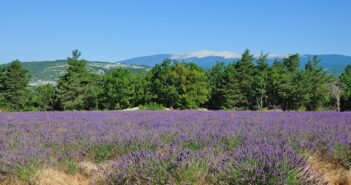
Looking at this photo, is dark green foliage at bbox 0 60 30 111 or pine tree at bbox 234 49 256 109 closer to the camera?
pine tree at bbox 234 49 256 109

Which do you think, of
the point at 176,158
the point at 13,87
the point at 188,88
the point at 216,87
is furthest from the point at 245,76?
the point at 176,158

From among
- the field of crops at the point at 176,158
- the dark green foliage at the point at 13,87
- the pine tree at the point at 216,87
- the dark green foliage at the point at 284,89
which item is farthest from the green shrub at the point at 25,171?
the dark green foliage at the point at 13,87

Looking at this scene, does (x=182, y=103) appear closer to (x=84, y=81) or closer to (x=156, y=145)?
(x=84, y=81)

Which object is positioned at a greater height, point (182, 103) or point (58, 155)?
point (58, 155)

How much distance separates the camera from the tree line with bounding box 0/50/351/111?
4181cm

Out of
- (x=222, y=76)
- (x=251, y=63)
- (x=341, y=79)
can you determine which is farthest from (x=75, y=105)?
(x=341, y=79)

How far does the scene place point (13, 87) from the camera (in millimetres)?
46500

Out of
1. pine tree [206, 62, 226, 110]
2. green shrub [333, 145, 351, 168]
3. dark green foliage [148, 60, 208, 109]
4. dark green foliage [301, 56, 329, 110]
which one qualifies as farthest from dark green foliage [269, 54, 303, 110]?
green shrub [333, 145, 351, 168]

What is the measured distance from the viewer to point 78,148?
20.3ft

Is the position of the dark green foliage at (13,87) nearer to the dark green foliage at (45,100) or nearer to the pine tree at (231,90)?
the dark green foliage at (45,100)

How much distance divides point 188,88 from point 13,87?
19.4 meters

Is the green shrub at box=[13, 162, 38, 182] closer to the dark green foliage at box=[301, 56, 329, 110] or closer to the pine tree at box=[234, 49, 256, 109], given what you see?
the dark green foliage at box=[301, 56, 329, 110]

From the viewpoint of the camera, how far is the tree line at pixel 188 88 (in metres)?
41.8

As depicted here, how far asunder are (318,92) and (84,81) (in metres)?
24.1
